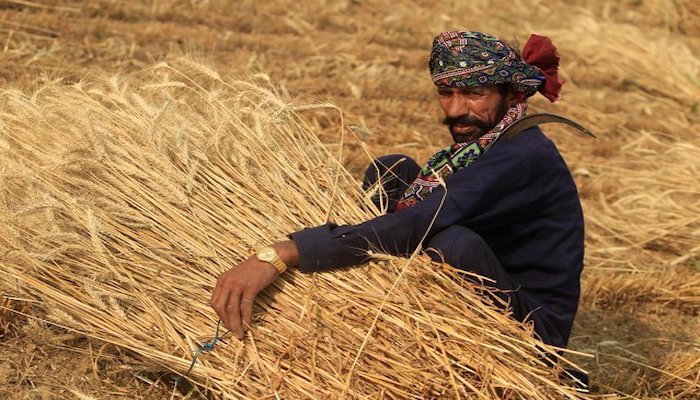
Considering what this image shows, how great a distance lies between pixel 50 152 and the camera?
2508mm

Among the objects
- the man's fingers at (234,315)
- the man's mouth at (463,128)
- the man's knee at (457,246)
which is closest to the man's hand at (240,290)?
the man's fingers at (234,315)

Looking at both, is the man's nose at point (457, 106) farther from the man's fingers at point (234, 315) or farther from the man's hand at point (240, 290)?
the man's fingers at point (234, 315)

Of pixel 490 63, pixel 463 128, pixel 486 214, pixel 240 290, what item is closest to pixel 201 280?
pixel 240 290

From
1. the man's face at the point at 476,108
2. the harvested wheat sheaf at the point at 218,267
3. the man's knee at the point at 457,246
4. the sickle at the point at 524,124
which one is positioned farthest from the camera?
the man's face at the point at 476,108

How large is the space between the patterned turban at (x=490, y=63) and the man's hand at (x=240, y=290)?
77 cm

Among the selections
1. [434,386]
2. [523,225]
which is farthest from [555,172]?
[434,386]

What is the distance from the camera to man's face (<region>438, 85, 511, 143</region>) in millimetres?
2615

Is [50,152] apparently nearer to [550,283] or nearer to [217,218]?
[217,218]

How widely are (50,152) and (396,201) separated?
0.99 metres

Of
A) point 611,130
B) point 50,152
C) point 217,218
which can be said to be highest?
point 50,152

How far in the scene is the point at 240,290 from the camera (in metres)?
2.18

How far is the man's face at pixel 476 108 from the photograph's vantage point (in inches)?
103

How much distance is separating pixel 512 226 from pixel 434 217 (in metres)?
0.31

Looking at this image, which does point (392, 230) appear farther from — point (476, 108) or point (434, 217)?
point (476, 108)
